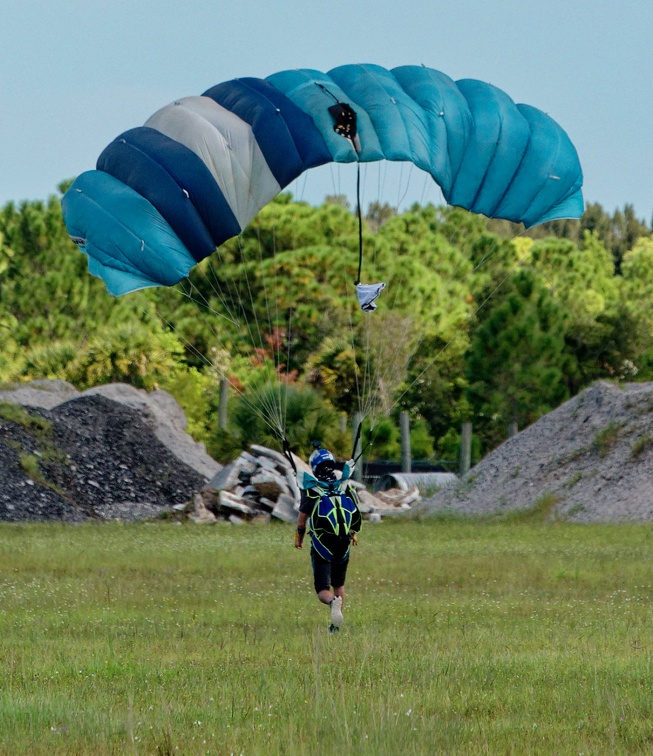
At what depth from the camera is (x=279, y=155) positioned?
1552 cm

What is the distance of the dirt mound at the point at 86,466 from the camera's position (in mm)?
31125

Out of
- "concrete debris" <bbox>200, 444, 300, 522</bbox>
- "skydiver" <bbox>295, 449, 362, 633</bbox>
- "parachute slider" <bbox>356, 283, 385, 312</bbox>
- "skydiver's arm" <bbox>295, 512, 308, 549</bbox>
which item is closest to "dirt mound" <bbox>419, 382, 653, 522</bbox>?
"concrete debris" <bbox>200, 444, 300, 522</bbox>

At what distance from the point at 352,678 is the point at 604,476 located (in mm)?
20981

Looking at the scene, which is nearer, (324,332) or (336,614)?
(336,614)

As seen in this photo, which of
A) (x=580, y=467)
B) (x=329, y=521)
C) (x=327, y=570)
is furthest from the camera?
(x=580, y=467)

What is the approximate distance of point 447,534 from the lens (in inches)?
1004

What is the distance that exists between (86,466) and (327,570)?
2228 centimetres

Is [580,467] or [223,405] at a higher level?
[223,405]

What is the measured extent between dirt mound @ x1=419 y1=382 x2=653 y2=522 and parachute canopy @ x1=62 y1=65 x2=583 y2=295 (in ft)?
39.5

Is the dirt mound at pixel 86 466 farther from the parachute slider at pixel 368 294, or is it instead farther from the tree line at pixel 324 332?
the parachute slider at pixel 368 294

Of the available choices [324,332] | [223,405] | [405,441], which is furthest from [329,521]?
[324,332]

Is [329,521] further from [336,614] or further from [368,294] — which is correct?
[368,294]

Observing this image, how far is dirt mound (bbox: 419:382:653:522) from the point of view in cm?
2797

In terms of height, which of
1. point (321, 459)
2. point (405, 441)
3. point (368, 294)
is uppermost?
point (368, 294)
